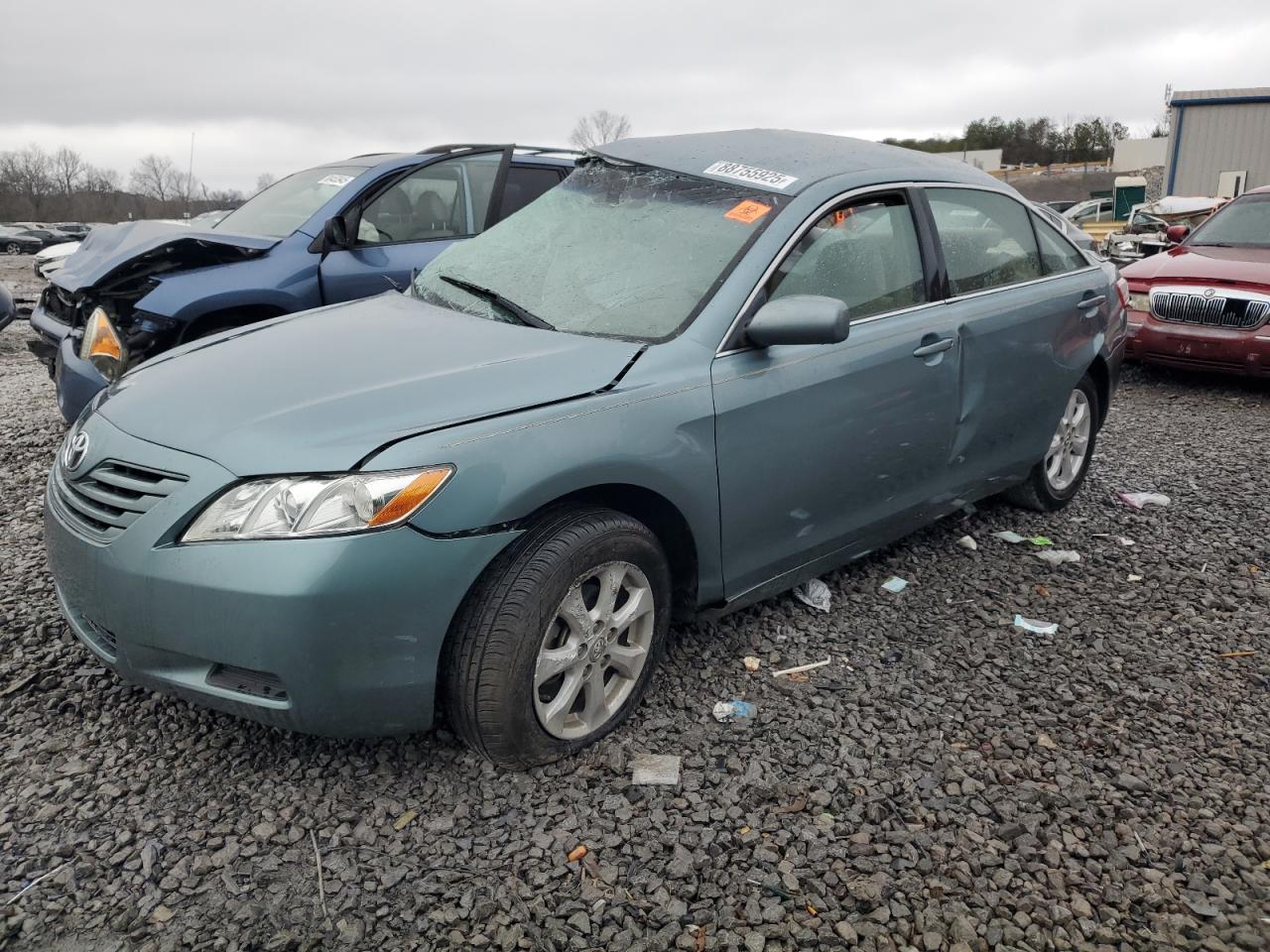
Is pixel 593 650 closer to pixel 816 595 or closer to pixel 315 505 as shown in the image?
pixel 315 505

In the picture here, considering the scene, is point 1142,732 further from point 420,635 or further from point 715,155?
point 715,155

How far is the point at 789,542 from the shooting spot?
333 centimetres

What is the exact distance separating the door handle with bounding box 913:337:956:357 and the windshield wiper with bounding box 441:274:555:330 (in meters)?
1.36

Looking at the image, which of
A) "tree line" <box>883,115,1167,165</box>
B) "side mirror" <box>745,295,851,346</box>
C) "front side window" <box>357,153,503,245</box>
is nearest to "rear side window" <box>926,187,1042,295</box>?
"side mirror" <box>745,295,851,346</box>

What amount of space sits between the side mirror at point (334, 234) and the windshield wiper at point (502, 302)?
2.49 metres

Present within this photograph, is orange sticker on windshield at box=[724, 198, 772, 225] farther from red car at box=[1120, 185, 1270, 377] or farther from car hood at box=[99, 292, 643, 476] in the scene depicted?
red car at box=[1120, 185, 1270, 377]

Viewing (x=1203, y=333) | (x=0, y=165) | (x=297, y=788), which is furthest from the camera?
(x=0, y=165)

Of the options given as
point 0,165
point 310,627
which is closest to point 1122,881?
point 310,627

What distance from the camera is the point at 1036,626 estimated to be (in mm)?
3797

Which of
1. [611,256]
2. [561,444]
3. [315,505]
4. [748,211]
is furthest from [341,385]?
[748,211]

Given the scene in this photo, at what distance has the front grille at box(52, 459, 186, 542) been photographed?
2.51 meters

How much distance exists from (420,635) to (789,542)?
1365mm

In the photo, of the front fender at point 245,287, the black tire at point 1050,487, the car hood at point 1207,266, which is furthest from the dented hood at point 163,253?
the car hood at point 1207,266

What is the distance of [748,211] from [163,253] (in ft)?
12.6
